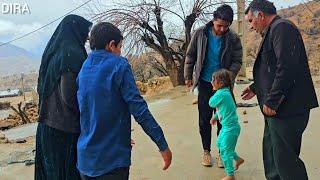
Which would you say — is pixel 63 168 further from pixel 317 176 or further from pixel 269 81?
pixel 317 176

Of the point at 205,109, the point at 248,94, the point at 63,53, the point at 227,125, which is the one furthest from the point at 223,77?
the point at 63,53

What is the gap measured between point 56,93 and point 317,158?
10.7 ft

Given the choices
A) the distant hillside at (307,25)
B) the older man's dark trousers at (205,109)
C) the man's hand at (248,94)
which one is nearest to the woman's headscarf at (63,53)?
the man's hand at (248,94)

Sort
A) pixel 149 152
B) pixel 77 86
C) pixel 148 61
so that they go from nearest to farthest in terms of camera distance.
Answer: pixel 77 86 < pixel 149 152 < pixel 148 61

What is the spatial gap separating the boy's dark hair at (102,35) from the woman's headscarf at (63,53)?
38 centimetres

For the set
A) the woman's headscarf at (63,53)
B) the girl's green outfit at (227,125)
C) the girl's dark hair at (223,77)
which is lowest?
the girl's green outfit at (227,125)

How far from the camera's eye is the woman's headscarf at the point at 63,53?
3.38 metres

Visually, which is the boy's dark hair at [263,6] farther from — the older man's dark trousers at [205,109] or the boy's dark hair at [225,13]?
the older man's dark trousers at [205,109]

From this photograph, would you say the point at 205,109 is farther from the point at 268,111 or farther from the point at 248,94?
the point at 268,111

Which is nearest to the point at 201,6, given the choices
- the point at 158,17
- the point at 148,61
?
the point at 158,17

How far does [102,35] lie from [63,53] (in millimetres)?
518

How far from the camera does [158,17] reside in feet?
52.4

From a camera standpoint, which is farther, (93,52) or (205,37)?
(205,37)

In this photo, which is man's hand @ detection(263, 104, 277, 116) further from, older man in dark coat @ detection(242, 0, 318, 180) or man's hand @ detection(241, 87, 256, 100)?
man's hand @ detection(241, 87, 256, 100)
